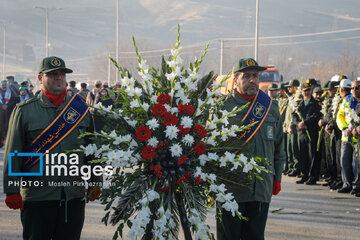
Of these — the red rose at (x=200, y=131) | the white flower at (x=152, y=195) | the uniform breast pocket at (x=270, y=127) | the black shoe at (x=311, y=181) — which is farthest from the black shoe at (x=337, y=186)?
the white flower at (x=152, y=195)

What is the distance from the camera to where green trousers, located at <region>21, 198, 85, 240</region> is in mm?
4523

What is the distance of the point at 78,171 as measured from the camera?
4773 millimetres

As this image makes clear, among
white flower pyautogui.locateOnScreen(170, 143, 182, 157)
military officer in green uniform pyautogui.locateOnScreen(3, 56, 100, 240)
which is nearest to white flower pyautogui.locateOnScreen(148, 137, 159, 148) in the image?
white flower pyautogui.locateOnScreen(170, 143, 182, 157)

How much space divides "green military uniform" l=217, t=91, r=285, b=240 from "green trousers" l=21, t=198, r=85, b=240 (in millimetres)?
1269

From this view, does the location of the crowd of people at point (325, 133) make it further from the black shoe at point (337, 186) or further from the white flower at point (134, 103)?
the white flower at point (134, 103)

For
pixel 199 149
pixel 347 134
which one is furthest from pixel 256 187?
pixel 347 134

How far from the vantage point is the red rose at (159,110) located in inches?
161

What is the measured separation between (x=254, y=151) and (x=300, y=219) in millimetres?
3469

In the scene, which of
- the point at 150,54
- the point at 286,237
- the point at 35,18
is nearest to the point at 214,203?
the point at 286,237

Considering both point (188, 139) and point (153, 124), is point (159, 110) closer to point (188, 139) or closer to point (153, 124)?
point (153, 124)

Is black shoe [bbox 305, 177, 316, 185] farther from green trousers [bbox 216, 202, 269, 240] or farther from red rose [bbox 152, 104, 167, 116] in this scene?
red rose [bbox 152, 104, 167, 116]

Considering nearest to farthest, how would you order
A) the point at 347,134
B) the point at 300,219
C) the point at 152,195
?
the point at 152,195, the point at 300,219, the point at 347,134

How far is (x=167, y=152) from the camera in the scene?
162 inches

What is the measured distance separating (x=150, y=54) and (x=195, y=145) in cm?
9380
